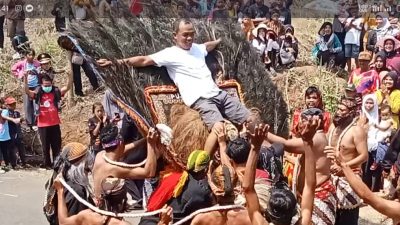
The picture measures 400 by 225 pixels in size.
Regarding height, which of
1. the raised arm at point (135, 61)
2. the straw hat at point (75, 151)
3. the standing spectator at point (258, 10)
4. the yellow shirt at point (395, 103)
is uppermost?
the raised arm at point (135, 61)

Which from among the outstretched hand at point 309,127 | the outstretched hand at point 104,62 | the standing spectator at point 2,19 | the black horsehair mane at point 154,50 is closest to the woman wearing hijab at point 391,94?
the black horsehair mane at point 154,50

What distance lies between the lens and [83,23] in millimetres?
7012

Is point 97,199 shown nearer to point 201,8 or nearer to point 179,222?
point 179,222

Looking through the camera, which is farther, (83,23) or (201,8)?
(201,8)

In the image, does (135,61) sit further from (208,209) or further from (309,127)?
(309,127)

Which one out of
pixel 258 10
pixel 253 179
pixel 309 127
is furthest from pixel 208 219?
pixel 258 10

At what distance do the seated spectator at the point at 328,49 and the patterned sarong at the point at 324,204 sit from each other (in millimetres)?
6661

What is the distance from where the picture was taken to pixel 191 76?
6.77m

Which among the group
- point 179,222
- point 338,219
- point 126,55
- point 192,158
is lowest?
point 338,219

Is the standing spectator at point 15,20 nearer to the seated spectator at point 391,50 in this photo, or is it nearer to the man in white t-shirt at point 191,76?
the seated spectator at point 391,50

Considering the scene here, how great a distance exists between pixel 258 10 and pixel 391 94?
5.32 meters

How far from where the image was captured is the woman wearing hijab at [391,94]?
9.11 meters

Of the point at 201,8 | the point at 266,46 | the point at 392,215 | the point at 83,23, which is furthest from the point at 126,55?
the point at 201,8

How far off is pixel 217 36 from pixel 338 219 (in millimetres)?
2192
